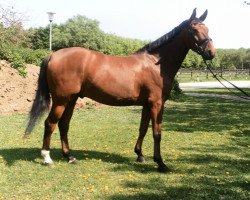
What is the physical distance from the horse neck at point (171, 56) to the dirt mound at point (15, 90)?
368 inches

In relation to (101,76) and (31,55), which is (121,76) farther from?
(31,55)

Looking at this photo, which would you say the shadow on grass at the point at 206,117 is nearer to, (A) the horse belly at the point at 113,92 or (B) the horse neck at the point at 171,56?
(B) the horse neck at the point at 171,56

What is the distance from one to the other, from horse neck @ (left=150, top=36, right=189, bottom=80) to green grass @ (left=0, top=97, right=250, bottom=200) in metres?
1.94

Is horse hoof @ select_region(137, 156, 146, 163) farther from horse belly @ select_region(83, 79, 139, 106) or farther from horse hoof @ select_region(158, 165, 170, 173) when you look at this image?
horse belly @ select_region(83, 79, 139, 106)

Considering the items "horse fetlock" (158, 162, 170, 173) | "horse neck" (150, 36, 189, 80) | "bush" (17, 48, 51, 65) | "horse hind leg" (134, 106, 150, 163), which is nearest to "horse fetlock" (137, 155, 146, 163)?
"horse hind leg" (134, 106, 150, 163)

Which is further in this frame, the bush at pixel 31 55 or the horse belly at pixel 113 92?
the bush at pixel 31 55

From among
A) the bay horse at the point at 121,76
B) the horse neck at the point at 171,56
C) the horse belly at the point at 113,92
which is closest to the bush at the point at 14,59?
the bay horse at the point at 121,76

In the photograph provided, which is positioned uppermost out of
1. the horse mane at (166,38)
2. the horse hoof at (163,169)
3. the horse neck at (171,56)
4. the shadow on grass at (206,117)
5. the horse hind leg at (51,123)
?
the horse mane at (166,38)

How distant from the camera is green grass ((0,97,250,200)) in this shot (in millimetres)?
5836

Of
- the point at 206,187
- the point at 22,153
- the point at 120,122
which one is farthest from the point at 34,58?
the point at 206,187

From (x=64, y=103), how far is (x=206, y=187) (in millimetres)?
3095

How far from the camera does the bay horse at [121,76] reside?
23.1 feet

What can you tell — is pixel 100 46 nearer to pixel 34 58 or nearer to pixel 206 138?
pixel 34 58

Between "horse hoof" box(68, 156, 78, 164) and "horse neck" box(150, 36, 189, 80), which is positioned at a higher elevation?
"horse neck" box(150, 36, 189, 80)
